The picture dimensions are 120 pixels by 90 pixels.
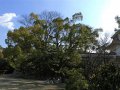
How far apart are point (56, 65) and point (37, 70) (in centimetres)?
291

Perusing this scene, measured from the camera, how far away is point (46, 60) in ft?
114

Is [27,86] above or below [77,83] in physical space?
below

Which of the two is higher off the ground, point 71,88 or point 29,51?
point 29,51

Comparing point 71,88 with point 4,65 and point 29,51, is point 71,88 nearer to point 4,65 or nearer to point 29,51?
point 29,51

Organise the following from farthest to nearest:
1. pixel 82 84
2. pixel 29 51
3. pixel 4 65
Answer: pixel 4 65 < pixel 29 51 < pixel 82 84

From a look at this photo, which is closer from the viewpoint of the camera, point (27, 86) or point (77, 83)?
point (77, 83)

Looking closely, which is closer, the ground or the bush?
the bush

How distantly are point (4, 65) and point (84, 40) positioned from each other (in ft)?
95.7

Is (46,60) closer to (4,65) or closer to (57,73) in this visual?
(57,73)

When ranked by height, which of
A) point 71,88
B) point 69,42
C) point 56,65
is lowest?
point 71,88

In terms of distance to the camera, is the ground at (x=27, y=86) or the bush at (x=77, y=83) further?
the ground at (x=27, y=86)

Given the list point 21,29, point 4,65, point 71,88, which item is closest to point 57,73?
point 21,29

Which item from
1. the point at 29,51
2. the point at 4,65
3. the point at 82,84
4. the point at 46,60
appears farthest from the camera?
the point at 4,65

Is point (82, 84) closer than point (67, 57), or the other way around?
point (82, 84)
